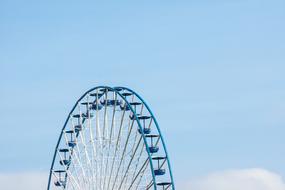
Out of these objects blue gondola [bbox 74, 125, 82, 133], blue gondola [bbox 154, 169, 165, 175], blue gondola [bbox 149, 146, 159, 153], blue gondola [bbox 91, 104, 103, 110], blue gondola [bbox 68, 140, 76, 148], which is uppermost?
blue gondola [bbox 91, 104, 103, 110]

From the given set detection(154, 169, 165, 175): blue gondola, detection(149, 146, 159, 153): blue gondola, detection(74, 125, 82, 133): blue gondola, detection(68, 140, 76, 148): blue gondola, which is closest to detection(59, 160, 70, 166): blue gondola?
detection(68, 140, 76, 148): blue gondola

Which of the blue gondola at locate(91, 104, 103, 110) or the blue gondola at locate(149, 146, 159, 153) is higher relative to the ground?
the blue gondola at locate(91, 104, 103, 110)

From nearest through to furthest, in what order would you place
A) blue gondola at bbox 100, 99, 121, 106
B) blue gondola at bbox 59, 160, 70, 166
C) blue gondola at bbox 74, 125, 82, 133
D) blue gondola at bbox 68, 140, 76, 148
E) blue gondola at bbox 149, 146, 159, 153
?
blue gondola at bbox 149, 146, 159, 153
blue gondola at bbox 100, 99, 121, 106
blue gondola at bbox 68, 140, 76, 148
blue gondola at bbox 74, 125, 82, 133
blue gondola at bbox 59, 160, 70, 166

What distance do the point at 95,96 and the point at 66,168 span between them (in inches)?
244

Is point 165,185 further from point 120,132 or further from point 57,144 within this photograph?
point 57,144

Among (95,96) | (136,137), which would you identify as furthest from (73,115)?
(136,137)

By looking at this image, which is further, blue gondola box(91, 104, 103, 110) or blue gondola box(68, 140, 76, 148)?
blue gondola box(68, 140, 76, 148)

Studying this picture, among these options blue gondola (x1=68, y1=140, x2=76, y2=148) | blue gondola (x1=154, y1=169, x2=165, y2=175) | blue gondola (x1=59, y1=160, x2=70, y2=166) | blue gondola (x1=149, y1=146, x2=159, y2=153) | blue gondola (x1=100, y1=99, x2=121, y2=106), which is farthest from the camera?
blue gondola (x1=59, y1=160, x2=70, y2=166)

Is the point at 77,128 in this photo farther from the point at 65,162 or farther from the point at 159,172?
the point at 159,172

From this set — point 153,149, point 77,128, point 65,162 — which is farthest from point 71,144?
point 153,149

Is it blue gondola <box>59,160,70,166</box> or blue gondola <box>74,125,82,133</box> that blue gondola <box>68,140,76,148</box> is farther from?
blue gondola <box>59,160,70,166</box>

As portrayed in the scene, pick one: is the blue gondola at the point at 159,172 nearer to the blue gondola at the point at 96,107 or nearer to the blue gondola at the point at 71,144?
the blue gondola at the point at 96,107

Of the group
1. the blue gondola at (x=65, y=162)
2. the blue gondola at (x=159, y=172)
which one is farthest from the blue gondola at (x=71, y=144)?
the blue gondola at (x=159, y=172)

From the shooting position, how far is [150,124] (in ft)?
301
